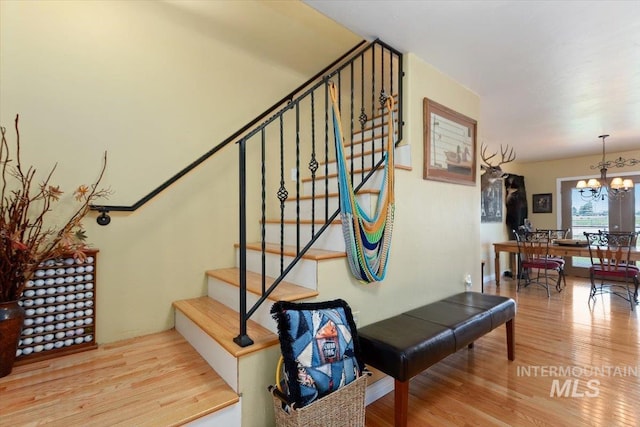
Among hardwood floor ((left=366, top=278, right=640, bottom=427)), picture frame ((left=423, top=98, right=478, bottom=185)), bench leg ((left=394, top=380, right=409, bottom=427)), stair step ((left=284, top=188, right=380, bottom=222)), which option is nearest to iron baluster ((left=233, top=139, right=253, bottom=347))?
stair step ((left=284, top=188, right=380, bottom=222))

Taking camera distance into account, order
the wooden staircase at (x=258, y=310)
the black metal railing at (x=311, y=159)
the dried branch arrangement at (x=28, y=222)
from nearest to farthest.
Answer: the wooden staircase at (x=258, y=310)
the dried branch arrangement at (x=28, y=222)
the black metal railing at (x=311, y=159)

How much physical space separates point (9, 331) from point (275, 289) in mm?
1343

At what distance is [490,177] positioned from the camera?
4910 mm

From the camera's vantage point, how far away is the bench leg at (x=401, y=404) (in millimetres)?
1573

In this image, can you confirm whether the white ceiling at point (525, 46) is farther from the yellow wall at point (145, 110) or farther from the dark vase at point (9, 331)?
the dark vase at point (9, 331)

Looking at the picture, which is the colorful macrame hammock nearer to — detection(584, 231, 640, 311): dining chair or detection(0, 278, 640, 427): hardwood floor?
detection(0, 278, 640, 427): hardwood floor

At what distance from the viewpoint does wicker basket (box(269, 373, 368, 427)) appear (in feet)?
4.31

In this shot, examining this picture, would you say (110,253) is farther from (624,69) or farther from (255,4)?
(624,69)

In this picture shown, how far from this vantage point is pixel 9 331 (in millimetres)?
1539

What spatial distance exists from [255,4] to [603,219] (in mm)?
7303

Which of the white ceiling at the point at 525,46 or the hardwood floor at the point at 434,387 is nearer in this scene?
the hardwood floor at the point at 434,387

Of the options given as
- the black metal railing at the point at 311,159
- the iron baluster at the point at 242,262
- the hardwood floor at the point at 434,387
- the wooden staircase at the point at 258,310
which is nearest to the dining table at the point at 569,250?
the hardwood floor at the point at 434,387

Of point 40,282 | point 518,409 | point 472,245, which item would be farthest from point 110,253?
point 472,245

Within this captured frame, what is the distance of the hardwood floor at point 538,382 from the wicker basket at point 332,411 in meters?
0.39
